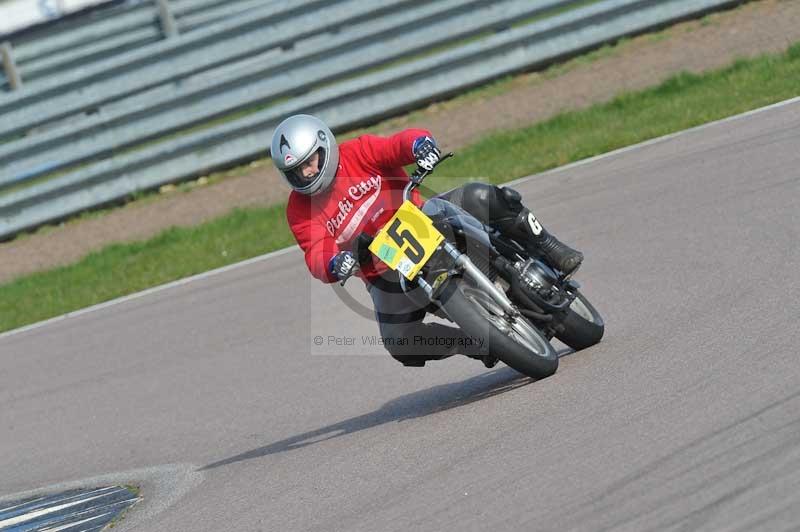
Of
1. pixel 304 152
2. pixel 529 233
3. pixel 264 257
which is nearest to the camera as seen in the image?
pixel 304 152

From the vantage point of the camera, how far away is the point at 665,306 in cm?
749

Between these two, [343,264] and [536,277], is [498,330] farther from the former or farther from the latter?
[343,264]

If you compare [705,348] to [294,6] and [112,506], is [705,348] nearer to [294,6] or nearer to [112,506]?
[112,506]

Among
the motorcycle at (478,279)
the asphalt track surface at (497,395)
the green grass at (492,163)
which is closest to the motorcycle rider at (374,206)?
the motorcycle at (478,279)

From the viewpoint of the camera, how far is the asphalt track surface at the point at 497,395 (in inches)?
183

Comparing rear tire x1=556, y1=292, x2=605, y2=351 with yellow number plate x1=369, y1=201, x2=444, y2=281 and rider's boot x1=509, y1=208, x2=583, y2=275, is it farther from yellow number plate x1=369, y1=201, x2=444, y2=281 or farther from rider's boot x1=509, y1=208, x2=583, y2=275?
yellow number plate x1=369, y1=201, x2=444, y2=281

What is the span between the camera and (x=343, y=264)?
6.18 meters

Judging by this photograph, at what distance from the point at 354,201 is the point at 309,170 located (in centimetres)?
33

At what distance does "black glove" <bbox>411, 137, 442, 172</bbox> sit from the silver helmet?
→ 47cm

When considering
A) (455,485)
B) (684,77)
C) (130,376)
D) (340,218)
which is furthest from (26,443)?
(684,77)

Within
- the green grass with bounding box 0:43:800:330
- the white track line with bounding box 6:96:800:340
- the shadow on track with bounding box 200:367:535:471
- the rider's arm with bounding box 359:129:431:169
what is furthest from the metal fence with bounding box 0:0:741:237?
the rider's arm with bounding box 359:129:431:169

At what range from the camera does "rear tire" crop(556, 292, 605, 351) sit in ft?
22.6

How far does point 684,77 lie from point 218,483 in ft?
31.1

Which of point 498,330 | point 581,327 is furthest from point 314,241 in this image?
point 581,327
